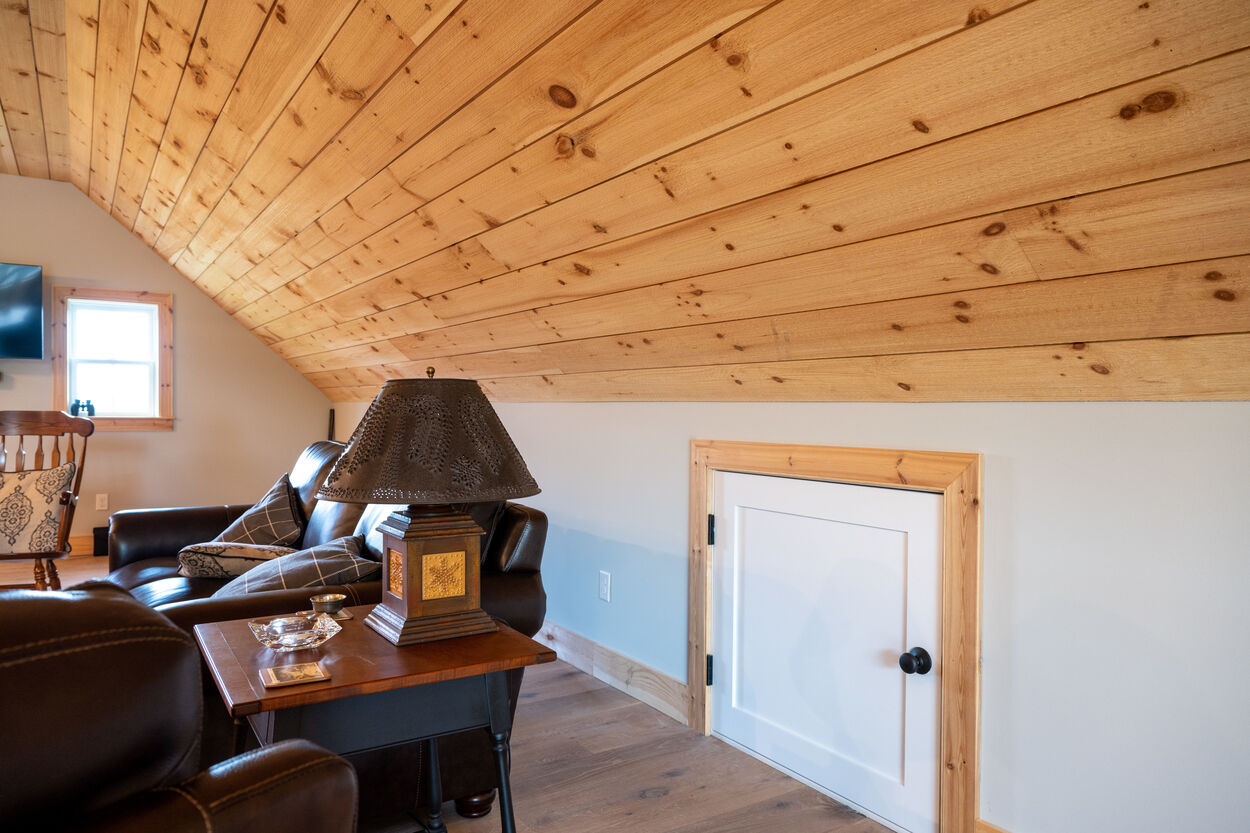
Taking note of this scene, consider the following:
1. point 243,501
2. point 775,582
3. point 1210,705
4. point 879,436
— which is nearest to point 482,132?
point 879,436

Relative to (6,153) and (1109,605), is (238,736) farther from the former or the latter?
(6,153)

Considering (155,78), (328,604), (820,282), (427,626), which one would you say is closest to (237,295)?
(155,78)

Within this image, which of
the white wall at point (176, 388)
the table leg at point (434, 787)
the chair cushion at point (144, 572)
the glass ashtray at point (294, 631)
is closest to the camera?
the glass ashtray at point (294, 631)

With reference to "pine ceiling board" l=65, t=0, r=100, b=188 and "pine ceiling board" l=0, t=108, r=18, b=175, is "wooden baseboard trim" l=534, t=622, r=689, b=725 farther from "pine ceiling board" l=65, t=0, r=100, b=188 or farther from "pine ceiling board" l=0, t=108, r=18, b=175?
"pine ceiling board" l=0, t=108, r=18, b=175

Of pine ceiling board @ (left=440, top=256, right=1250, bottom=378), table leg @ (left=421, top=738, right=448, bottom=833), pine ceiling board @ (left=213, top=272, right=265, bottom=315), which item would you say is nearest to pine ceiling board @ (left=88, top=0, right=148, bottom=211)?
pine ceiling board @ (left=213, top=272, right=265, bottom=315)

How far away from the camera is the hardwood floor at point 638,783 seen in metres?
2.05

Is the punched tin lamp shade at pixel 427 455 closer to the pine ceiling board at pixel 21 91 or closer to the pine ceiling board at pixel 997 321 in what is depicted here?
the pine ceiling board at pixel 997 321

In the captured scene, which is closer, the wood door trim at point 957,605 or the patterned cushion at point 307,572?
the wood door trim at point 957,605

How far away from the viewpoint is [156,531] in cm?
338

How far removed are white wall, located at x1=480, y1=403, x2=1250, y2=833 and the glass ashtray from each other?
55.5 inches

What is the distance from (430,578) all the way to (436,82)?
121cm

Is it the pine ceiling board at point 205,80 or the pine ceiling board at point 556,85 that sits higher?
the pine ceiling board at point 205,80

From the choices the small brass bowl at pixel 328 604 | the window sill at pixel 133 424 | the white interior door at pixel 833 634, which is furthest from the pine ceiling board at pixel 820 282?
the window sill at pixel 133 424

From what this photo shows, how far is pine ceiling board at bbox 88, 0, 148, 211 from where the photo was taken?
264cm
